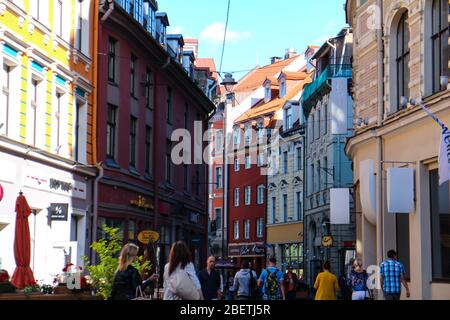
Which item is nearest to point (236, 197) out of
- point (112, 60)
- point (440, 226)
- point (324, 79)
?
point (324, 79)

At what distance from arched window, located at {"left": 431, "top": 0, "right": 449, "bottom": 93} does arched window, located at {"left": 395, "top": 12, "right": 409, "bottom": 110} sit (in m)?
2.18

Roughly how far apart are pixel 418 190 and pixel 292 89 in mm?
45718

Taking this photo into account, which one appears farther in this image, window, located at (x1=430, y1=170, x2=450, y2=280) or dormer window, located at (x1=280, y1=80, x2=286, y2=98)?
dormer window, located at (x1=280, y1=80, x2=286, y2=98)

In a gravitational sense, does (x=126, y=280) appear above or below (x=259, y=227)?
below

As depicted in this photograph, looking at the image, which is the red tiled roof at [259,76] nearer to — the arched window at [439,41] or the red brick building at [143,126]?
the red brick building at [143,126]

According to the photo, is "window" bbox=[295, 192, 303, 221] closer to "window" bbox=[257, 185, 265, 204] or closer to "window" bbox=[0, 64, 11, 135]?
"window" bbox=[257, 185, 265, 204]

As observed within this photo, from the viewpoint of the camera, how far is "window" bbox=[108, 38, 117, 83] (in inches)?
1198

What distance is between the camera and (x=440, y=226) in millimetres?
19891

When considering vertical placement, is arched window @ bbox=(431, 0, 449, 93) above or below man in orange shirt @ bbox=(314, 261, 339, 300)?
above

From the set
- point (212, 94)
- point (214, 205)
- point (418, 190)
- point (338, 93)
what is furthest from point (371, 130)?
point (214, 205)

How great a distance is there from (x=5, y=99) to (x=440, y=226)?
10664 mm

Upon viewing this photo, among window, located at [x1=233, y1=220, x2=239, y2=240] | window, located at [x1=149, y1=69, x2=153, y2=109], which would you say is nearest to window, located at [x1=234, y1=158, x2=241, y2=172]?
window, located at [x1=233, y1=220, x2=239, y2=240]

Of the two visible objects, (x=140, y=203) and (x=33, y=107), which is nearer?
(x=33, y=107)

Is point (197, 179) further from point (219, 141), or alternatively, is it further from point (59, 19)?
point (219, 141)
